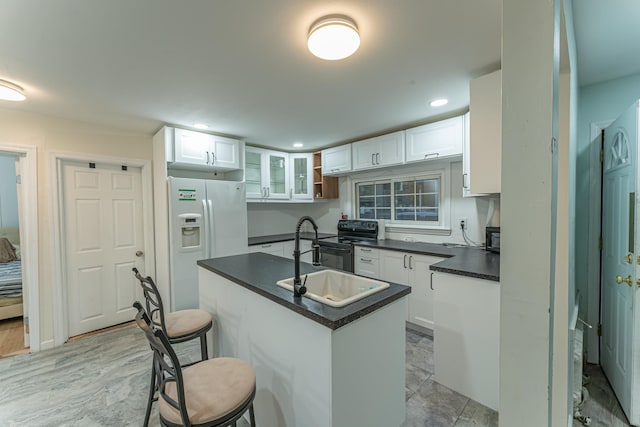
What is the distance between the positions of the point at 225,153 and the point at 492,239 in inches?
130

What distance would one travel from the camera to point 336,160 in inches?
157

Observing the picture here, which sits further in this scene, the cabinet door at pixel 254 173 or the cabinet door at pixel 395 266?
the cabinet door at pixel 254 173

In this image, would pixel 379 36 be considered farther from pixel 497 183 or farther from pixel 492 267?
pixel 492 267

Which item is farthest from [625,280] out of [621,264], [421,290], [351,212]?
[351,212]

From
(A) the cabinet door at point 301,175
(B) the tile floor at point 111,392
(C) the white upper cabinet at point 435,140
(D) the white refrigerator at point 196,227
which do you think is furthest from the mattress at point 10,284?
(C) the white upper cabinet at point 435,140

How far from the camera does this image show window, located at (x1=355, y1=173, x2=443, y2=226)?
3.39m

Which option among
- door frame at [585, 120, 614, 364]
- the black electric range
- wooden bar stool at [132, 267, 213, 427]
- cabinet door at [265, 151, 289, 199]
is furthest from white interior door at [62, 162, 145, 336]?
door frame at [585, 120, 614, 364]

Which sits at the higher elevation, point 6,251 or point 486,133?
point 486,133

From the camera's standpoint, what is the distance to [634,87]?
2104 mm

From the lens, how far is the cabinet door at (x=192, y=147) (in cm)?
307

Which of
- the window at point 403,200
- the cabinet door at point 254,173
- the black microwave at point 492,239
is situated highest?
the cabinet door at point 254,173

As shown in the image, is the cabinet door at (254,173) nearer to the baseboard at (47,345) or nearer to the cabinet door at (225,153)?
the cabinet door at (225,153)

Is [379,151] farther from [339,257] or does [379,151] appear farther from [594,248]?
[594,248]

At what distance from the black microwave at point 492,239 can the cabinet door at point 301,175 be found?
2.59 metres
